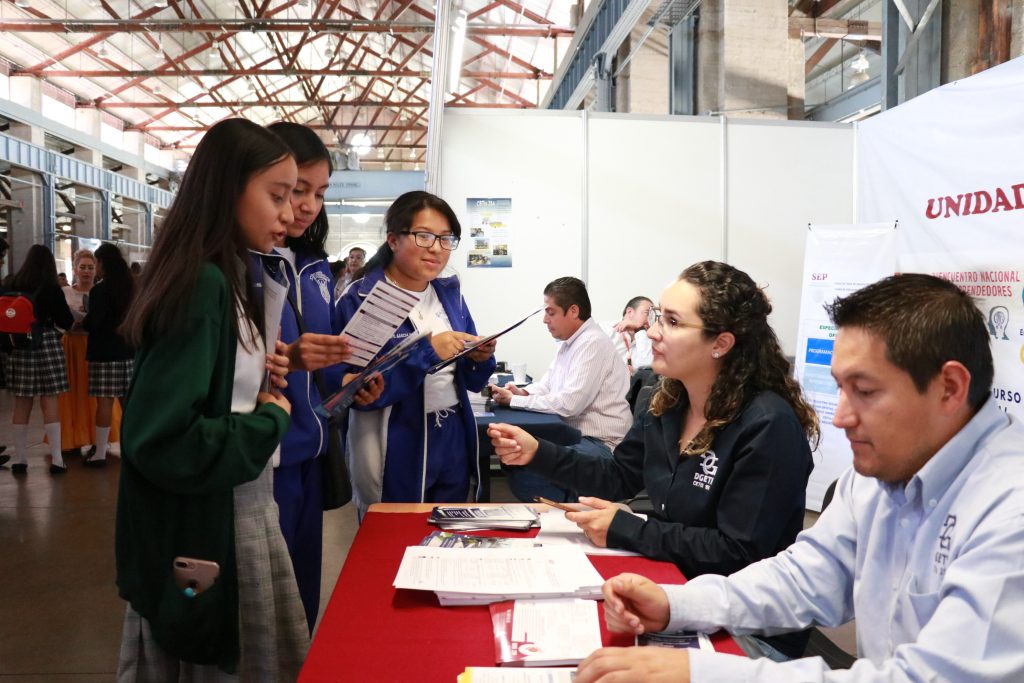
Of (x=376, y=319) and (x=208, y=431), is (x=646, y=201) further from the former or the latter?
(x=208, y=431)

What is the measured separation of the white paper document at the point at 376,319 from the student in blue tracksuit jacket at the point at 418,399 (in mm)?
250

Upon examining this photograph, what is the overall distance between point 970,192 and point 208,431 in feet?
11.3

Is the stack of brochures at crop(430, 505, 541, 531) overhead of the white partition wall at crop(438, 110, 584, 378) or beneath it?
beneath

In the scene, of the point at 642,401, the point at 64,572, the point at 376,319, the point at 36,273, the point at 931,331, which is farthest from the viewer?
the point at 36,273

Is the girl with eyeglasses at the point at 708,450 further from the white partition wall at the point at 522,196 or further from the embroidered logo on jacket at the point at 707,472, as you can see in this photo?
the white partition wall at the point at 522,196

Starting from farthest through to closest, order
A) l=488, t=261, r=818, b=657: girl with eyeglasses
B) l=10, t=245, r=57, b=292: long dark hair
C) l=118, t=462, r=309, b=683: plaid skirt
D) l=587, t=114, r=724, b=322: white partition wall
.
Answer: l=587, t=114, r=724, b=322: white partition wall < l=10, t=245, r=57, b=292: long dark hair < l=488, t=261, r=818, b=657: girl with eyeglasses < l=118, t=462, r=309, b=683: plaid skirt

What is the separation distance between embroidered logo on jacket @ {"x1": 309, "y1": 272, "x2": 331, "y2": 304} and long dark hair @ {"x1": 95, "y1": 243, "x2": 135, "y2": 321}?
13.8 ft

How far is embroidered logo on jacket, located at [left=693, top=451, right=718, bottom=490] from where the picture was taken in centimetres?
169

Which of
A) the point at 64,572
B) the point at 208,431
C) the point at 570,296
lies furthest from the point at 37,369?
the point at 208,431

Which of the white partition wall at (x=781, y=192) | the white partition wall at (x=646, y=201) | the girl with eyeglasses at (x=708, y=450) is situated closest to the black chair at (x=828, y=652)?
the girl with eyeglasses at (x=708, y=450)

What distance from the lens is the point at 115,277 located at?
5.68 metres

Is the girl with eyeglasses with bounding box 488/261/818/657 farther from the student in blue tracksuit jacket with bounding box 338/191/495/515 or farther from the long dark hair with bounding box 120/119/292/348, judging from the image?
the long dark hair with bounding box 120/119/292/348

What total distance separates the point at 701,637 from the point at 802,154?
589cm

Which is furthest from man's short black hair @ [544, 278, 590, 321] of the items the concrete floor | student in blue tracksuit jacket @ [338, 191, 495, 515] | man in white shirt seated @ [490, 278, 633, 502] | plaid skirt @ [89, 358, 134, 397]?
plaid skirt @ [89, 358, 134, 397]
